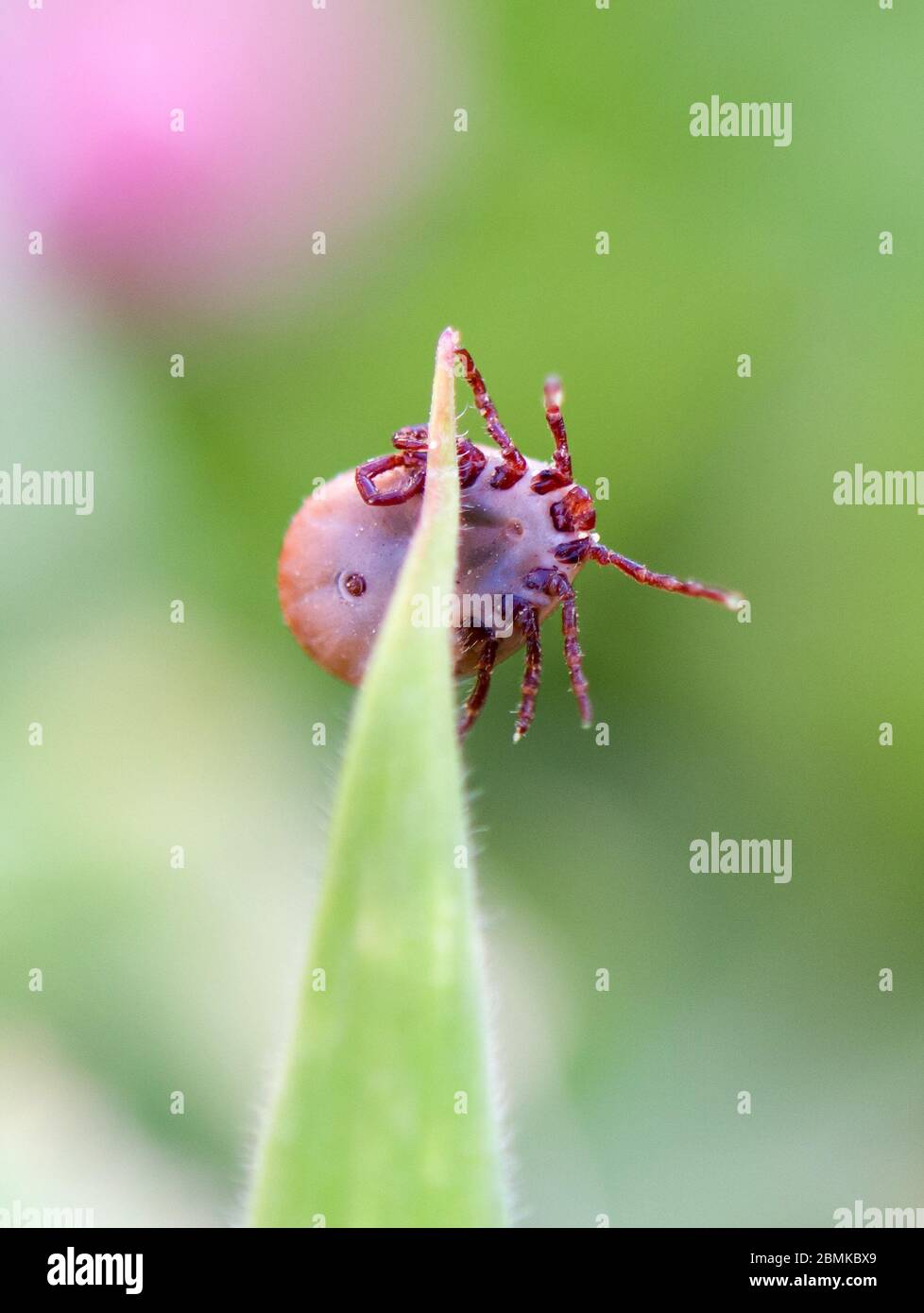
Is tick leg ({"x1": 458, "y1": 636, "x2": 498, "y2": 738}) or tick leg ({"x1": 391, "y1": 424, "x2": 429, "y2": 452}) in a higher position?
tick leg ({"x1": 391, "y1": 424, "x2": 429, "y2": 452})

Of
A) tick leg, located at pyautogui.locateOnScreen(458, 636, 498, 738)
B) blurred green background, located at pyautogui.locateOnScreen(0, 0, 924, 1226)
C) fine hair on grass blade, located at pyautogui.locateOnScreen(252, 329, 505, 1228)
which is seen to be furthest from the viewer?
blurred green background, located at pyautogui.locateOnScreen(0, 0, 924, 1226)

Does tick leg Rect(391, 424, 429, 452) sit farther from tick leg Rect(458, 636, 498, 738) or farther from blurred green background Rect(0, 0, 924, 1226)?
blurred green background Rect(0, 0, 924, 1226)

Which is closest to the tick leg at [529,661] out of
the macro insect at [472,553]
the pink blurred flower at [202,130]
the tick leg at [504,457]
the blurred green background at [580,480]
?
the macro insect at [472,553]

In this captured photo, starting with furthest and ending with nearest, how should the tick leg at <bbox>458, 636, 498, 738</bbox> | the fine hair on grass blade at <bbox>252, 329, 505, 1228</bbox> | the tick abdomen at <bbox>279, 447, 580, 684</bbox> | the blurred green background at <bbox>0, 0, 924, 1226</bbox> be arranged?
1. the blurred green background at <bbox>0, 0, 924, 1226</bbox>
2. the tick leg at <bbox>458, 636, 498, 738</bbox>
3. the tick abdomen at <bbox>279, 447, 580, 684</bbox>
4. the fine hair on grass blade at <bbox>252, 329, 505, 1228</bbox>

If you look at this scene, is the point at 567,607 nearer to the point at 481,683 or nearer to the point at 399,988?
the point at 481,683

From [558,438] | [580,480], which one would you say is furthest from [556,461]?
[580,480]

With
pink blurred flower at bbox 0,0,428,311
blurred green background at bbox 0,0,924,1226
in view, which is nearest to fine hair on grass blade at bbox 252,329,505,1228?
blurred green background at bbox 0,0,924,1226

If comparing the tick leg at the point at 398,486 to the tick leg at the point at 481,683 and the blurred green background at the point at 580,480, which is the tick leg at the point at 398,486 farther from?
the blurred green background at the point at 580,480

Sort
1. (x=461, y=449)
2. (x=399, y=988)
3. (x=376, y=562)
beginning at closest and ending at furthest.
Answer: (x=399, y=988) → (x=376, y=562) → (x=461, y=449)
